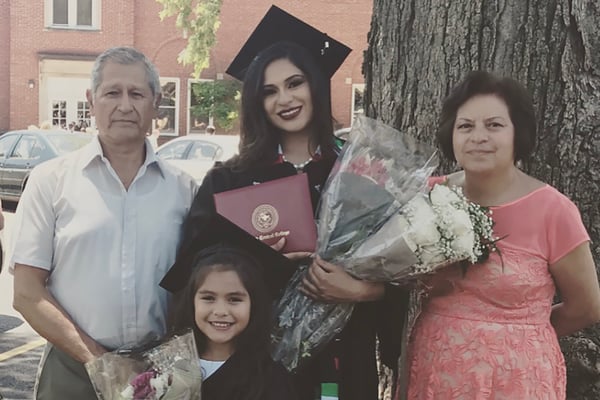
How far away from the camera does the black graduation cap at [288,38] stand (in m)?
2.71

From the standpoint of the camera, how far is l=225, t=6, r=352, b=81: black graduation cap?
107 inches

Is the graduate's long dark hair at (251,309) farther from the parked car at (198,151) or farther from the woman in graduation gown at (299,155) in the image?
the parked car at (198,151)

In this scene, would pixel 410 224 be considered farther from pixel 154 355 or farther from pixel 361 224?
pixel 154 355

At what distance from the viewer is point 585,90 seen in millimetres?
2709

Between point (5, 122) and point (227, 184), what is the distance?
22.6 metres

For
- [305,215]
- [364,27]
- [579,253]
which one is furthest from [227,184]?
[364,27]

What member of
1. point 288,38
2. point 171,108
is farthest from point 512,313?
point 171,108

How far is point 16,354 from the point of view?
606 cm

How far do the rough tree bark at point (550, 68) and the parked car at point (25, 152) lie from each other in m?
10.2

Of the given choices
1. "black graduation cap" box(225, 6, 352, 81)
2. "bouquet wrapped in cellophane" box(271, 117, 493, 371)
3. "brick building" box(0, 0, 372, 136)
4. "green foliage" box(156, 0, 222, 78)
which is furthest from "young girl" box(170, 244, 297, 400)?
"brick building" box(0, 0, 372, 136)

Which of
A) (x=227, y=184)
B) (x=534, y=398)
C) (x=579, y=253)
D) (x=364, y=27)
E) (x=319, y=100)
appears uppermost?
(x=364, y=27)

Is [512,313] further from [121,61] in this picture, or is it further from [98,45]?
[98,45]

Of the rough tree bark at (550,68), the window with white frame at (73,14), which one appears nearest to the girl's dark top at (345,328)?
the rough tree bark at (550,68)

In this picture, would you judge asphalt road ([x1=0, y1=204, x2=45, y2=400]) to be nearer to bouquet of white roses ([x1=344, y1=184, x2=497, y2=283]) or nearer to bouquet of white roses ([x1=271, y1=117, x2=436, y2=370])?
bouquet of white roses ([x1=271, y1=117, x2=436, y2=370])
